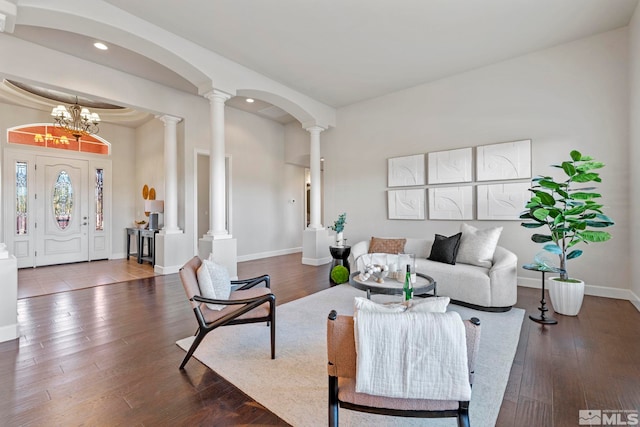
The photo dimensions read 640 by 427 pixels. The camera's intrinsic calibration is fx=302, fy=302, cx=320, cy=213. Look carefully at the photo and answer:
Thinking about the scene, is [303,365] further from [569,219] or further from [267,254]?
[267,254]

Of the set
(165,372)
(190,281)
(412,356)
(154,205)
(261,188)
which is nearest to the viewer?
(412,356)

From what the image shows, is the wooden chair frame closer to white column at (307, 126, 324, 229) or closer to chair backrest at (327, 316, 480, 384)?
chair backrest at (327, 316, 480, 384)

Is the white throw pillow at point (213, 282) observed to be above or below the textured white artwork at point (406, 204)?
below

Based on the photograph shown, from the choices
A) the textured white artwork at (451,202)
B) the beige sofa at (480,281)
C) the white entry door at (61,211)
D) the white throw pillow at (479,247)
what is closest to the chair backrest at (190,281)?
the beige sofa at (480,281)

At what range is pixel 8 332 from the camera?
2.80 m

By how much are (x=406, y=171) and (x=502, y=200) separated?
5.69 feet

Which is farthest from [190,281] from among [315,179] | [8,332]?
[315,179]

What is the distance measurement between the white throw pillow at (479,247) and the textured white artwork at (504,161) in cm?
123

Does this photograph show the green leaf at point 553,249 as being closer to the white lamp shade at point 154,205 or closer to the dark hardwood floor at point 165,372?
the dark hardwood floor at point 165,372

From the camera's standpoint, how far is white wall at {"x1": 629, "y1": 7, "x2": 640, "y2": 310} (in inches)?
141

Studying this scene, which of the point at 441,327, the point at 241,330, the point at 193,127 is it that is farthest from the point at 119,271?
the point at 441,327

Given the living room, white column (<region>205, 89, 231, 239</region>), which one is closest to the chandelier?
the living room

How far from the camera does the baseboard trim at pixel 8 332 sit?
2.78 m

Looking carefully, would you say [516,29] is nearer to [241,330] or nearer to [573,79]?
[573,79]
